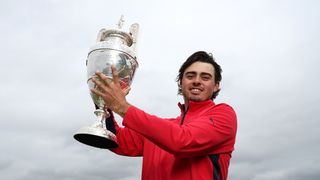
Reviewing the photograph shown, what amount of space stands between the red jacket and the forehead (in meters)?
0.39

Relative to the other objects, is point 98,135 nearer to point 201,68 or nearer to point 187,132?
point 187,132

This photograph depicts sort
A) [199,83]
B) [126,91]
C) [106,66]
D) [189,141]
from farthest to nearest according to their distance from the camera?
[199,83] → [106,66] → [126,91] → [189,141]

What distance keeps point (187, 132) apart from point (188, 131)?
0.07 feet

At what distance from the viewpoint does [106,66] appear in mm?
3430

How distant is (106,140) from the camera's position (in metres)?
3.60

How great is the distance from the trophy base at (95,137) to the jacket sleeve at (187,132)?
45cm

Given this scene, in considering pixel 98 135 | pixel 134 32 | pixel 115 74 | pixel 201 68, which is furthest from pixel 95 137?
pixel 201 68

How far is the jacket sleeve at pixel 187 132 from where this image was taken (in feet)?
10.0

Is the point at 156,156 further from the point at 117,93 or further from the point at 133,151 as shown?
the point at 117,93

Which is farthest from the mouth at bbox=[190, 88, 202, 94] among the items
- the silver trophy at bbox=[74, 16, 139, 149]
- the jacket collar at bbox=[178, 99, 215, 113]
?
the silver trophy at bbox=[74, 16, 139, 149]

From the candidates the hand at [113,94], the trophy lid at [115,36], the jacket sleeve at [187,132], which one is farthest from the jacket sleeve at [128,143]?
the hand at [113,94]

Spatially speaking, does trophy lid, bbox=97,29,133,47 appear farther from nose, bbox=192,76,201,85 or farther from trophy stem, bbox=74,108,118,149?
nose, bbox=192,76,201,85

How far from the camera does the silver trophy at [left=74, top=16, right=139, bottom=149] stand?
11.3 ft

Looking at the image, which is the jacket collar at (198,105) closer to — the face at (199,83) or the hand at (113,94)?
the face at (199,83)
